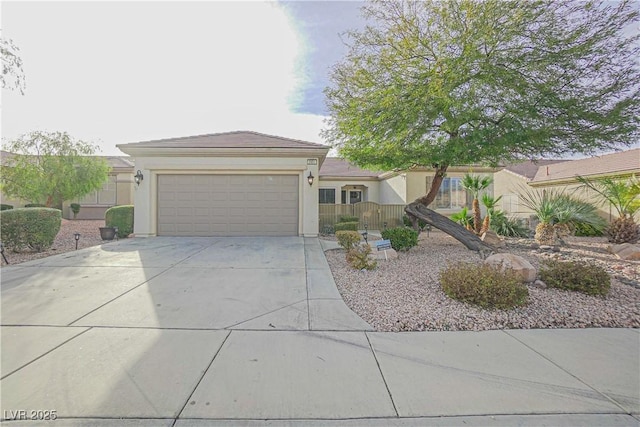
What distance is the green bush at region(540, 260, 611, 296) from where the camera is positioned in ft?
15.6

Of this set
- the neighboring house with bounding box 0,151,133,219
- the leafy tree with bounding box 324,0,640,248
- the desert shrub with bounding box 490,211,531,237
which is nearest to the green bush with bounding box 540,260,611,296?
the leafy tree with bounding box 324,0,640,248

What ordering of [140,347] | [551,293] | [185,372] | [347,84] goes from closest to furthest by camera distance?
[185,372], [140,347], [551,293], [347,84]

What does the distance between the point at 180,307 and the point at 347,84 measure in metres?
6.76

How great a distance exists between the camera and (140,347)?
3223 millimetres

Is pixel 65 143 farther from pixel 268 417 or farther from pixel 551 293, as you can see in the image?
pixel 551 293

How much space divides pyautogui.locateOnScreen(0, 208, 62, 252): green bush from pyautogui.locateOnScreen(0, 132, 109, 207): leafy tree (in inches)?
255

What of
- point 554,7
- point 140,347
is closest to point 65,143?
point 140,347

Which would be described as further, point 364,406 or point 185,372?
point 185,372

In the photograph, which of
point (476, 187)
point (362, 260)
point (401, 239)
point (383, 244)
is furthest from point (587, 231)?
point (362, 260)

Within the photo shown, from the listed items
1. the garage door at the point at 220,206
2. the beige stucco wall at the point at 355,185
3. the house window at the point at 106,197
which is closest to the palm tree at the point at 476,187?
the garage door at the point at 220,206

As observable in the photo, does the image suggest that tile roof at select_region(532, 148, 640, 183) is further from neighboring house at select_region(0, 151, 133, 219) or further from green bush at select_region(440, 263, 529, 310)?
neighboring house at select_region(0, 151, 133, 219)

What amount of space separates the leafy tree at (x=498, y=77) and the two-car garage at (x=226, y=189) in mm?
4273

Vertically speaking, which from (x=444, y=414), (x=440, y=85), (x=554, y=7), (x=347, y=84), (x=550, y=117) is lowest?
(x=444, y=414)

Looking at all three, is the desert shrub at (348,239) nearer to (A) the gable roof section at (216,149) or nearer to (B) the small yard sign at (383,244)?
(B) the small yard sign at (383,244)
